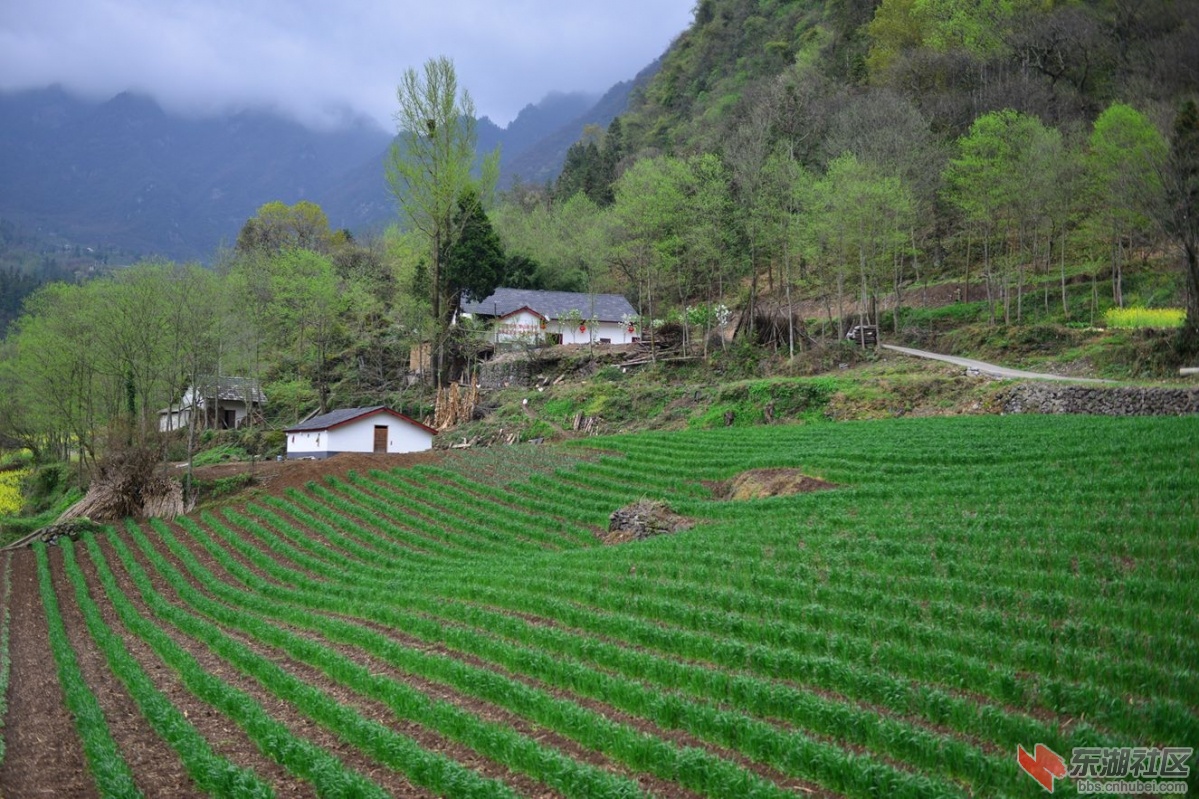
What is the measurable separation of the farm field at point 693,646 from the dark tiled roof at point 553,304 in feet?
129

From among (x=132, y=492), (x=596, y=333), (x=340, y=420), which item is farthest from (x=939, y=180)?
(x=132, y=492)

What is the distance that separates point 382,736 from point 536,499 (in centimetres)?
1676

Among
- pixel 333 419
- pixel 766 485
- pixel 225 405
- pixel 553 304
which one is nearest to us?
pixel 766 485

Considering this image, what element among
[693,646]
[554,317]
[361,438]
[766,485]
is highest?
[554,317]

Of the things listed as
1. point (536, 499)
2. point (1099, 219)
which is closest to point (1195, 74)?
point (1099, 219)

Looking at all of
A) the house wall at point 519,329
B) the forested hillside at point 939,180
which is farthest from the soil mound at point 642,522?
the house wall at point 519,329

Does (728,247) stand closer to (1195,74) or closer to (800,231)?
(800,231)

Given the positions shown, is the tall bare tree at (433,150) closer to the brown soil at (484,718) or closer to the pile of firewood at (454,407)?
the pile of firewood at (454,407)

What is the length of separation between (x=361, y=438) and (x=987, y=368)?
3387 centimetres

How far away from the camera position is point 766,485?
75.3 ft

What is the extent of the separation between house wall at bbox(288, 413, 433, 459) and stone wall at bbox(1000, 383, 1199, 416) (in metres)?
31.6

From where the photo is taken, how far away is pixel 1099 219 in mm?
39156

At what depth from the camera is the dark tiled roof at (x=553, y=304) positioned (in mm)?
62628

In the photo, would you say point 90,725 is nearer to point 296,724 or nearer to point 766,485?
point 296,724
